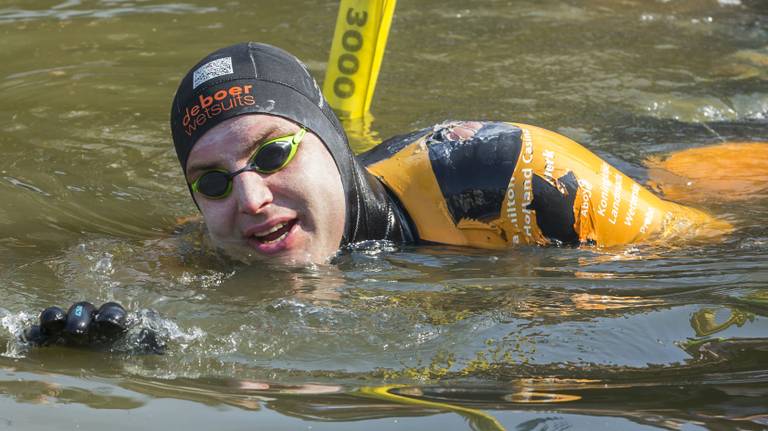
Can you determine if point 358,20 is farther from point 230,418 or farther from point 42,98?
point 230,418

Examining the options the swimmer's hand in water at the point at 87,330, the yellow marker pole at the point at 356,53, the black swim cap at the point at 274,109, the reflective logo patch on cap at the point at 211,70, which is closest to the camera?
the swimmer's hand in water at the point at 87,330

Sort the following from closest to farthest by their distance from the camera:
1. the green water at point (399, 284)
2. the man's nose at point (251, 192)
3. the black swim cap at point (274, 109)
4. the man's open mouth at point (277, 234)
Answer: the green water at point (399, 284) → the man's nose at point (251, 192) → the man's open mouth at point (277, 234) → the black swim cap at point (274, 109)

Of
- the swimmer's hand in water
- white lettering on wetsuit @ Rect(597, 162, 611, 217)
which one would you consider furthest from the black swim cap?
the swimmer's hand in water

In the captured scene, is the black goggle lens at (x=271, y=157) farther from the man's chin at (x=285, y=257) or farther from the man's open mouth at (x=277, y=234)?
the man's chin at (x=285, y=257)

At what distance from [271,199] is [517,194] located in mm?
920

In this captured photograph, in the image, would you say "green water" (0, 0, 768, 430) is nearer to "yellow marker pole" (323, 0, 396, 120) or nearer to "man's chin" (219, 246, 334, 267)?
"man's chin" (219, 246, 334, 267)

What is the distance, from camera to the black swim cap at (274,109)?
13.4 feet

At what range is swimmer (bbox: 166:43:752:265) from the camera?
395 centimetres

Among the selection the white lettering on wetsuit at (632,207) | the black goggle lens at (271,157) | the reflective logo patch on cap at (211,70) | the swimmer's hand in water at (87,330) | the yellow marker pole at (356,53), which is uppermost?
the yellow marker pole at (356,53)

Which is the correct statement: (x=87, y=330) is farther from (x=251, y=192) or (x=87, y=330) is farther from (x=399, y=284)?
(x=399, y=284)

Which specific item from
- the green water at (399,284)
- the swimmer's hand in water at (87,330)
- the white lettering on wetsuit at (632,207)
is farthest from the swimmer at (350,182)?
the swimmer's hand in water at (87,330)

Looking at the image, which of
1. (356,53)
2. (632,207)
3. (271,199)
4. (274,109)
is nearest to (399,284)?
(271,199)

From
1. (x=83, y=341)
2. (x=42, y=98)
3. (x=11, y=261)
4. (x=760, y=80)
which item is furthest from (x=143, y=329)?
(x=760, y=80)

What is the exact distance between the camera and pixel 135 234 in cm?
492
